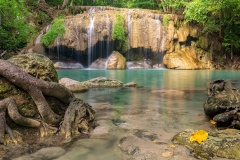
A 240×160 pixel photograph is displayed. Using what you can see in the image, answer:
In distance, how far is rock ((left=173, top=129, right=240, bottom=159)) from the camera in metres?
3.30

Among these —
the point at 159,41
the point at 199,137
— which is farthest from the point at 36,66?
the point at 159,41

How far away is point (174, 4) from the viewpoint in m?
29.3

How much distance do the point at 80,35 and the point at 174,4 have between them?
11.9 meters

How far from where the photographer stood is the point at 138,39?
90.4 feet

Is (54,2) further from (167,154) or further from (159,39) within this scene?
(167,154)

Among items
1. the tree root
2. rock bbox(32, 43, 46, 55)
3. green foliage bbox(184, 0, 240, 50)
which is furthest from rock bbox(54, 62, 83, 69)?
the tree root

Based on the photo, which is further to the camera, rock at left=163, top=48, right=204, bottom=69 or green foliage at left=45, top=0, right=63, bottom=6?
green foliage at left=45, top=0, right=63, bottom=6

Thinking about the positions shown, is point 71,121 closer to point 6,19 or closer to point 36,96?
point 36,96

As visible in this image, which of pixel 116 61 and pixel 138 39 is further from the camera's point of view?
pixel 138 39

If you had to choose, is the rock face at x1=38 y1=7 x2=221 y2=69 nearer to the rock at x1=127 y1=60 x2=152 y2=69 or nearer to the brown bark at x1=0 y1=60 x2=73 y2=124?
the rock at x1=127 y1=60 x2=152 y2=69

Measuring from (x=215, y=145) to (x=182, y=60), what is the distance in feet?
78.1

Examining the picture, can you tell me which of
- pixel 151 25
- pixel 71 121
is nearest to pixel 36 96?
pixel 71 121

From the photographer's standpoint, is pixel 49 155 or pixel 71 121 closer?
pixel 49 155

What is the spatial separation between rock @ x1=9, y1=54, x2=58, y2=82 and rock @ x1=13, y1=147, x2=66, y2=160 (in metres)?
1.60
